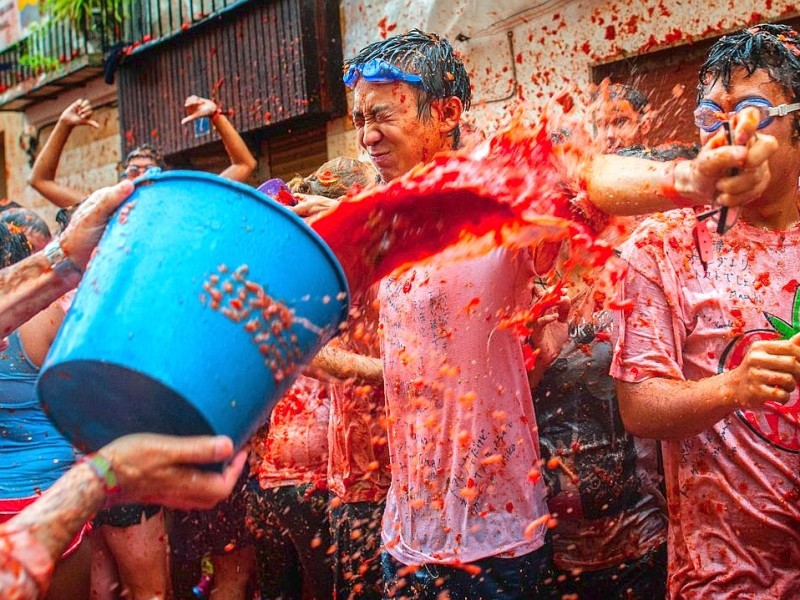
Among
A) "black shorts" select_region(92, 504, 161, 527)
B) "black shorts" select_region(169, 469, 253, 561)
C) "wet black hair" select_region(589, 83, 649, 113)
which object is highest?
"wet black hair" select_region(589, 83, 649, 113)

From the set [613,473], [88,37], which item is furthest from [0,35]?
[613,473]

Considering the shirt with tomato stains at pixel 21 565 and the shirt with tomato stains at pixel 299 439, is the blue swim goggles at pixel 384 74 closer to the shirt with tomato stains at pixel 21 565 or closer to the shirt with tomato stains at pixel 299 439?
the shirt with tomato stains at pixel 299 439

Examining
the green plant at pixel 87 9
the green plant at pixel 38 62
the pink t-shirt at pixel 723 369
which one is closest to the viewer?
the pink t-shirt at pixel 723 369

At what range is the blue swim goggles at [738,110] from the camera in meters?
2.19

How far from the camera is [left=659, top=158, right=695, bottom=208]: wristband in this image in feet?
5.21

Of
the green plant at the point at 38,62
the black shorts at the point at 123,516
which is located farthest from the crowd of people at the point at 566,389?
the green plant at the point at 38,62

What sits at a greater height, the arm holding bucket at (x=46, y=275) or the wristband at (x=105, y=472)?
the arm holding bucket at (x=46, y=275)

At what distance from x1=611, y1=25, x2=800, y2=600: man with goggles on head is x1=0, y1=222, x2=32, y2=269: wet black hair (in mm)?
2544

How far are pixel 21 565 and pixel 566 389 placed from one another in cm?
185

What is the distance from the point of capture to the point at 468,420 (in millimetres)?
2316

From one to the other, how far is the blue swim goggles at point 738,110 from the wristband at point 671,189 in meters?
0.67

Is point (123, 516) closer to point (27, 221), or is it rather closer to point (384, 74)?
point (27, 221)

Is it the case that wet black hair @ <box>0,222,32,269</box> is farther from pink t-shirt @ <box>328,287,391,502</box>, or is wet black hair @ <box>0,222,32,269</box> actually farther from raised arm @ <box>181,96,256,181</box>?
raised arm @ <box>181,96,256,181</box>

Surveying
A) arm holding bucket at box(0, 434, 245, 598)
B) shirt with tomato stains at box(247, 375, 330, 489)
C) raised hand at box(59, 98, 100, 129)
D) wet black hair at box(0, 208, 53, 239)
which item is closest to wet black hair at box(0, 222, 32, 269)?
shirt with tomato stains at box(247, 375, 330, 489)
